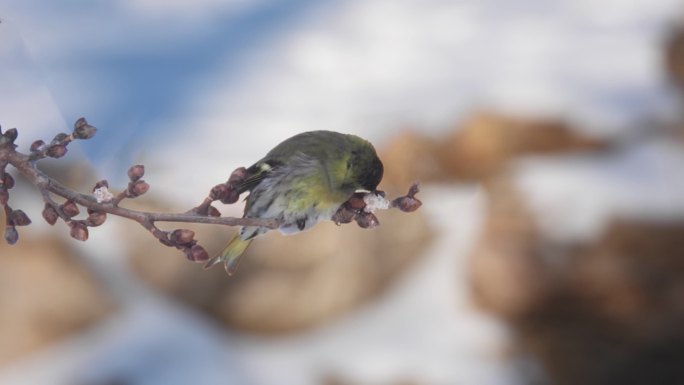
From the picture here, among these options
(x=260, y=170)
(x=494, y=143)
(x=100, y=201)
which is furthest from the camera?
(x=494, y=143)

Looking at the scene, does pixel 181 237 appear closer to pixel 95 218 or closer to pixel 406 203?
pixel 95 218

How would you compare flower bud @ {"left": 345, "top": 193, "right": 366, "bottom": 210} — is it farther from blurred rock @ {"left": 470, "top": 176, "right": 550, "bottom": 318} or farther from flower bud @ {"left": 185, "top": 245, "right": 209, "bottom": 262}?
blurred rock @ {"left": 470, "top": 176, "right": 550, "bottom": 318}

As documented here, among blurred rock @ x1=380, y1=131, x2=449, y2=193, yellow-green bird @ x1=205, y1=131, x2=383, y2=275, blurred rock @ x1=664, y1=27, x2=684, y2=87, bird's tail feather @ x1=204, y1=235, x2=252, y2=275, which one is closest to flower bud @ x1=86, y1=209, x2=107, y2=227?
yellow-green bird @ x1=205, y1=131, x2=383, y2=275

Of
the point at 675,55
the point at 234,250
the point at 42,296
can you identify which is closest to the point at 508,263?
the point at 675,55

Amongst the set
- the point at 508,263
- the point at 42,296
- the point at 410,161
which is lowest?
the point at 42,296

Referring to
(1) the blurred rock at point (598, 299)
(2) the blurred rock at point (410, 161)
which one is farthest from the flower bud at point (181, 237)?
(1) the blurred rock at point (598, 299)

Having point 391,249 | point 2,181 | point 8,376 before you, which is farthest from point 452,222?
point 2,181

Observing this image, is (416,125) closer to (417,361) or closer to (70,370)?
(417,361)
